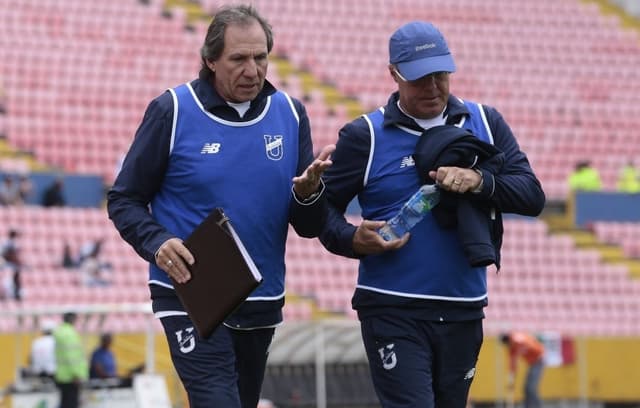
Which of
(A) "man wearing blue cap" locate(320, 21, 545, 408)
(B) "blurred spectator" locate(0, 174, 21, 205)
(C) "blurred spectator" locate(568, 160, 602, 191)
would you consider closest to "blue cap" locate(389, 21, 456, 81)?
(A) "man wearing blue cap" locate(320, 21, 545, 408)

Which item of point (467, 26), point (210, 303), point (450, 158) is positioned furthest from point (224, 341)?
point (467, 26)

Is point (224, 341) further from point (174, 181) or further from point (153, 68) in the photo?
point (153, 68)

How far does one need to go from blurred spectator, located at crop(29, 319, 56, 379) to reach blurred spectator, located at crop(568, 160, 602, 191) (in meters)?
11.2

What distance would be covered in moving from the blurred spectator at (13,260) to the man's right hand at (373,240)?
45.1 feet

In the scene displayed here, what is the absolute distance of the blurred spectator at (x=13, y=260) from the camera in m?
19.5

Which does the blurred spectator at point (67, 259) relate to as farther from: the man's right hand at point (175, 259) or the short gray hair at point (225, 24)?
the man's right hand at point (175, 259)

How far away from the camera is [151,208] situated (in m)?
6.23

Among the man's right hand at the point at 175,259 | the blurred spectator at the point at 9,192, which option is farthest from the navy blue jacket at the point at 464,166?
the blurred spectator at the point at 9,192

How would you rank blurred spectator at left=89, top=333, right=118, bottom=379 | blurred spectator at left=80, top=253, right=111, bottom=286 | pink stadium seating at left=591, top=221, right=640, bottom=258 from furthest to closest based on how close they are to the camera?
pink stadium seating at left=591, top=221, right=640, bottom=258 < blurred spectator at left=80, top=253, right=111, bottom=286 < blurred spectator at left=89, top=333, right=118, bottom=379

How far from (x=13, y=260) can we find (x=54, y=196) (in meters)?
2.12

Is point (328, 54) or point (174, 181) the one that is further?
point (328, 54)

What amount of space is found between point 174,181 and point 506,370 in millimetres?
14559

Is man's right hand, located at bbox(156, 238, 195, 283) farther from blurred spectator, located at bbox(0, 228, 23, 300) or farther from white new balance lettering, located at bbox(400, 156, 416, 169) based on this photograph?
blurred spectator, located at bbox(0, 228, 23, 300)

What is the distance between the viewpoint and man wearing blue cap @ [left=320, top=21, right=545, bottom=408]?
630cm
